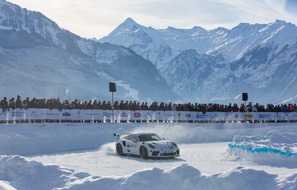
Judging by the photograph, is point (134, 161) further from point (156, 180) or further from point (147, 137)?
point (156, 180)

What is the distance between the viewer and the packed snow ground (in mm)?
11852

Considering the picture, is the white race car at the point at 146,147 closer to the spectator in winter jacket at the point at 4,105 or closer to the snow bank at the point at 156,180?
the snow bank at the point at 156,180

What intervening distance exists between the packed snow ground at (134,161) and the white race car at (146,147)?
0.36m

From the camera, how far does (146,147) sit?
73.0 feet

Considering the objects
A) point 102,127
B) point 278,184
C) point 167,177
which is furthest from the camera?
point 102,127

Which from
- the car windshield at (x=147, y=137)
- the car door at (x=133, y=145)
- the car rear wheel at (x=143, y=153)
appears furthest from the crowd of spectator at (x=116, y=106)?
the car rear wheel at (x=143, y=153)

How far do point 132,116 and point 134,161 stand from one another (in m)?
18.5

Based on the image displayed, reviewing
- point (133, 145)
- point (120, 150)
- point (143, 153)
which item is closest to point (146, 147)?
point (143, 153)

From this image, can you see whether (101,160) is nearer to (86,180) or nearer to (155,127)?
(86,180)

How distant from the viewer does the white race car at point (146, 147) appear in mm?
21984

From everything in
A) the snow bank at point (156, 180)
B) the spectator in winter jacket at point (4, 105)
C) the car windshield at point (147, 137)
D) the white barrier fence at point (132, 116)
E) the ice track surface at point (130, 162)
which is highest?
the spectator in winter jacket at point (4, 105)

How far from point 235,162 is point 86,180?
1004 centimetres

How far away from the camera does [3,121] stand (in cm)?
3231

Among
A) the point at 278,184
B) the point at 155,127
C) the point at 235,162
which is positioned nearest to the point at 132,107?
the point at 155,127
